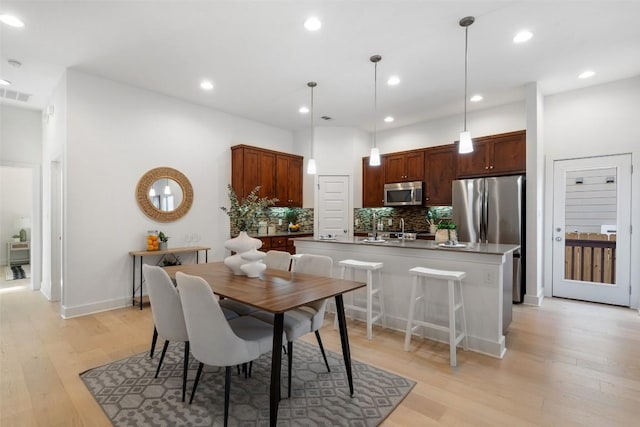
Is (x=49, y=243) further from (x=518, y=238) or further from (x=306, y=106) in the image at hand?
(x=518, y=238)

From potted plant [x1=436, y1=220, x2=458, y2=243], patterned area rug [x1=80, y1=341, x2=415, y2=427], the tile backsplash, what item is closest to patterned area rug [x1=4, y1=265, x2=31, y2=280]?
patterned area rug [x1=80, y1=341, x2=415, y2=427]

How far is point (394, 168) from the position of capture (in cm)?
614

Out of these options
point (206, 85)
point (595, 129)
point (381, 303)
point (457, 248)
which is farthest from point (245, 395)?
point (595, 129)

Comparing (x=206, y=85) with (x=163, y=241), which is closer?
(x=206, y=85)

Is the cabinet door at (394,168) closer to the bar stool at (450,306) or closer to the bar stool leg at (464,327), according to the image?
the bar stool at (450,306)

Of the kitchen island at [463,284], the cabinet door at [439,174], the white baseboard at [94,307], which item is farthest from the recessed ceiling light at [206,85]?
the cabinet door at [439,174]

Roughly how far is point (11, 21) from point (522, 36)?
16.6ft

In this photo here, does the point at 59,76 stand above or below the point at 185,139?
above

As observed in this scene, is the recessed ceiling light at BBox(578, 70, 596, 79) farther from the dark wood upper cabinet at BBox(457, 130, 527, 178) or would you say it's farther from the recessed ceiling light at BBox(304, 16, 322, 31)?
the recessed ceiling light at BBox(304, 16, 322, 31)

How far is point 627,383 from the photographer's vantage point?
234 centimetres

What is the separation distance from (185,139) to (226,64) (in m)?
1.70

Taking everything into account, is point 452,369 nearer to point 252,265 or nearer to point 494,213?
point 252,265

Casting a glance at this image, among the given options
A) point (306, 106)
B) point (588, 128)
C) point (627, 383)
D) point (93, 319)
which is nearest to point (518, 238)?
point (588, 128)

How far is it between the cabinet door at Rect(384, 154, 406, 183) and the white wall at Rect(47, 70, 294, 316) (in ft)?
11.2
